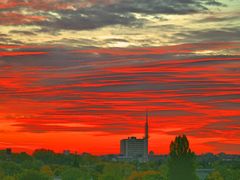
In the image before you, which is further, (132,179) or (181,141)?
(132,179)

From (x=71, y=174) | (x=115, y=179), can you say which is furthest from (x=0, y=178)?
(x=115, y=179)

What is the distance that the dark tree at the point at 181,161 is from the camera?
122 m

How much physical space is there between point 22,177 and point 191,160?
45235 mm

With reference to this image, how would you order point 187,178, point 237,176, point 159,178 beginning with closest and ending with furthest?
point 187,178
point 159,178
point 237,176

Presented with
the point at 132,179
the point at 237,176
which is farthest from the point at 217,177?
the point at 132,179

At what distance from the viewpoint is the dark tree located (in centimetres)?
12200

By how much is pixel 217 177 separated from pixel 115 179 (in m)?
25.6

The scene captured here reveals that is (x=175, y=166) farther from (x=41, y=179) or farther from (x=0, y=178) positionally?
(x=0, y=178)

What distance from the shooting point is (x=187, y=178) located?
121 metres

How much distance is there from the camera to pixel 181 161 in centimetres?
12356

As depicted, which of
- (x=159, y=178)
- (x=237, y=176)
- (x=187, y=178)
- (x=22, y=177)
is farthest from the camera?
(x=237, y=176)

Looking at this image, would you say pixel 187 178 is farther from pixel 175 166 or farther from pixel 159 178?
pixel 159 178

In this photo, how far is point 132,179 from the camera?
180375mm

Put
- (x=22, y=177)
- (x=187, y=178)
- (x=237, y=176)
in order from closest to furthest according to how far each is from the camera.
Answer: (x=187, y=178), (x=22, y=177), (x=237, y=176)
